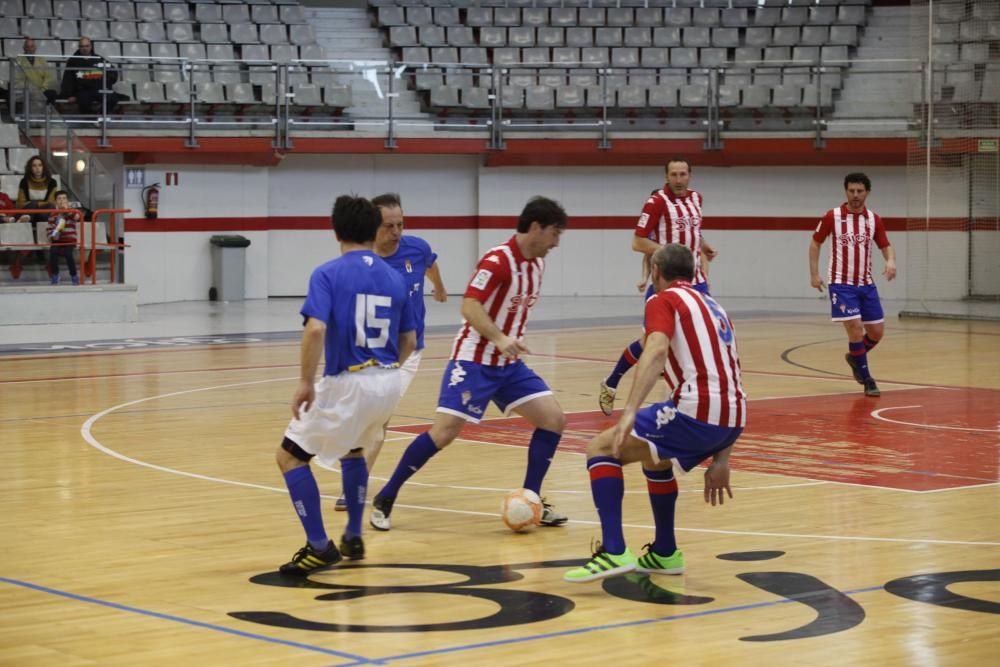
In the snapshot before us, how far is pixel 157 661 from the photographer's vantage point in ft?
18.0

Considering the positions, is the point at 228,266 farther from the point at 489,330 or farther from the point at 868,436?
the point at 489,330

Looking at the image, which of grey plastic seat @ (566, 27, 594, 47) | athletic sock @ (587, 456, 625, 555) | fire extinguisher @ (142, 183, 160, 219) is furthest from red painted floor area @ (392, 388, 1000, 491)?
grey plastic seat @ (566, 27, 594, 47)

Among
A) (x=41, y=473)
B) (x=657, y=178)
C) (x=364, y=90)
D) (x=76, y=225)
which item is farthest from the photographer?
(x=657, y=178)

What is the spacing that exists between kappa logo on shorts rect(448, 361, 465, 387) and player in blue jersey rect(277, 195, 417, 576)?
34.9 inches

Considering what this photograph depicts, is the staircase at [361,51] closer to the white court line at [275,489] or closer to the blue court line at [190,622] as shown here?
the white court line at [275,489]

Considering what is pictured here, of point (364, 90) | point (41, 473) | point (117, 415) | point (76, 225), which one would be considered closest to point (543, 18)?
point (364, 90)

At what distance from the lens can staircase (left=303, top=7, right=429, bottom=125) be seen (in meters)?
25.3

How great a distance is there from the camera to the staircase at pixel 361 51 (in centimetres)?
2531

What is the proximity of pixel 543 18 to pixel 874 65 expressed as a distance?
6342 mm

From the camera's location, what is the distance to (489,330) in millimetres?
7727

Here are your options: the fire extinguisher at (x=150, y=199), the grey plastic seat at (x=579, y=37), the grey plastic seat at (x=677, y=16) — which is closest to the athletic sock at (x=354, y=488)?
the fire extinguisher at (x=150, y=199)

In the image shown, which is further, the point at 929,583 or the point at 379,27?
the point at 379,27

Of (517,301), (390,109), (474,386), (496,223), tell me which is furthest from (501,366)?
(496,223)

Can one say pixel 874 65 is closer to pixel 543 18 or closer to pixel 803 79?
pixel 803 79
